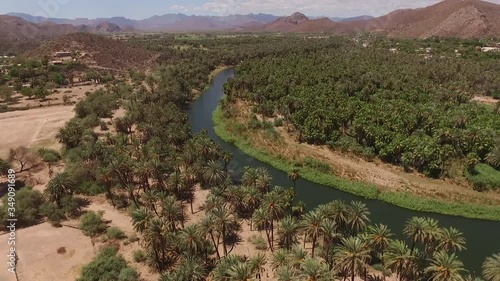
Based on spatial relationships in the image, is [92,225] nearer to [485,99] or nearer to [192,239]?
[192,239]

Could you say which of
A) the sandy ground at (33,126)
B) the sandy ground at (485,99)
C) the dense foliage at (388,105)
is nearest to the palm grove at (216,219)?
the dense foliage at (388,105)

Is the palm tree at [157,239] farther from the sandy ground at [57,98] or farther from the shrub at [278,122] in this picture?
the sandy ground at [57,98]

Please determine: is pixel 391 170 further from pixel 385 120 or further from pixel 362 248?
pixel 362 248

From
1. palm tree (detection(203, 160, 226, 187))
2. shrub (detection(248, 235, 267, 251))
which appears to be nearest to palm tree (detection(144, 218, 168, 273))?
shrub (detection(248, 235, 267, 251))

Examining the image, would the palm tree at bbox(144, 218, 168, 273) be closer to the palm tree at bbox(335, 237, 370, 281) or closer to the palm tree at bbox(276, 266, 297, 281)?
the palm tree at bbox(276, 266, 297, 281)

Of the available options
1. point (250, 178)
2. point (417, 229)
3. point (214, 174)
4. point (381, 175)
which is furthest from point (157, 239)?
point (381, 175)
